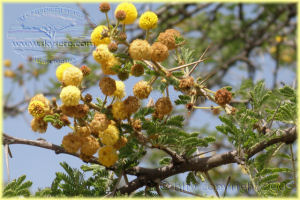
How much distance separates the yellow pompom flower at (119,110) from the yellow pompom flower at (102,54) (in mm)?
234

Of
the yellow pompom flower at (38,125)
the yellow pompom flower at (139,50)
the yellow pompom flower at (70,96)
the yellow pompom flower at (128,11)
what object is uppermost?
the yellow pompom flower at (128,11)

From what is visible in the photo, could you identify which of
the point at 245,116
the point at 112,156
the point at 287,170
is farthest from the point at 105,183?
the point at 287,170

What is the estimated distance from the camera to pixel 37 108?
1.95 metres

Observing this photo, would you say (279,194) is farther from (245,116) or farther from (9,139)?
(9,139)

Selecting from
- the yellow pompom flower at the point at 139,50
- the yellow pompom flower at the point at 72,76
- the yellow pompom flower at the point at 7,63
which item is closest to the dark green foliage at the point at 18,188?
the yellow pompom flower at the point at 72,76

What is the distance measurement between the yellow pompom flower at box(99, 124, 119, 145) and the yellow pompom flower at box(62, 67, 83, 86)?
29 centimetres

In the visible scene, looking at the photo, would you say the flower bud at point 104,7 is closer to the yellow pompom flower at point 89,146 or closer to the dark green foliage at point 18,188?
the yellow pompom flower at point 89,146

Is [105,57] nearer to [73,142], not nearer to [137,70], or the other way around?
[137,70]

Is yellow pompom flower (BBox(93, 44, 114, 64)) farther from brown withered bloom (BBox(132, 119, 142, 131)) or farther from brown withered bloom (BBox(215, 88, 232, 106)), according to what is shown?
brown withered bloom (BBox(215, 88, 232, 106))

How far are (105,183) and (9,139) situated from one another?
617mm

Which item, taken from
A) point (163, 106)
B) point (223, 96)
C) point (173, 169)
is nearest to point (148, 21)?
point (163, 106)

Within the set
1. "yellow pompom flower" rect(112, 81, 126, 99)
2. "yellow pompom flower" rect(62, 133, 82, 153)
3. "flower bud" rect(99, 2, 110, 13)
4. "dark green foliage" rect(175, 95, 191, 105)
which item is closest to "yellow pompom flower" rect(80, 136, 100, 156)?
"yellow pompom flower" rect(62, 133, 82, 153)

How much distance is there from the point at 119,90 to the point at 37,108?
449 mm

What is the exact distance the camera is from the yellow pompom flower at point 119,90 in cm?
196
